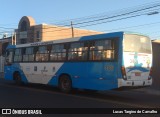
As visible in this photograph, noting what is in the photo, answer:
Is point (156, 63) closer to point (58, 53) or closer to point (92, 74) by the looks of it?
point (58, 53)

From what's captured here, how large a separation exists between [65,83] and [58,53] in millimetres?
1895

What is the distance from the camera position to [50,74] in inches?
837

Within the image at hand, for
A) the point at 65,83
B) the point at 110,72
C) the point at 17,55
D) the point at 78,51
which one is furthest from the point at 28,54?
the point at 110,72

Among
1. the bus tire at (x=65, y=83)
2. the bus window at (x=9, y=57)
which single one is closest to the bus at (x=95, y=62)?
the bus tire at (x=65, y=83)

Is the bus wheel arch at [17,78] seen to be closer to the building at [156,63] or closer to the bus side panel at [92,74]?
the bus side panel at [92,74]

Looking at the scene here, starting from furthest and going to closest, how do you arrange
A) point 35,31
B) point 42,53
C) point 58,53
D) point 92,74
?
point 35,31, point 42,53, point 58,53, point 92,74

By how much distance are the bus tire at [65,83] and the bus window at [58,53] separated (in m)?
1.12

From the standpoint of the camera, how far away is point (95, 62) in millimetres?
17969

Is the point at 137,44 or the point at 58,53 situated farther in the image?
the point at 58,53

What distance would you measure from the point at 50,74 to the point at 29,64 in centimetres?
277

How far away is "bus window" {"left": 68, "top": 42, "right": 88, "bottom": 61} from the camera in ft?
61.6

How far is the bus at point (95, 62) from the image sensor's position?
54.9 ft

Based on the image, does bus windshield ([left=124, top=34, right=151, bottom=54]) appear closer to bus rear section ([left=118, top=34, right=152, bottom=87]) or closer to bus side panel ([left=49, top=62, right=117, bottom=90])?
bus rear section ([left=118, top=34, right=152, bottom=87])

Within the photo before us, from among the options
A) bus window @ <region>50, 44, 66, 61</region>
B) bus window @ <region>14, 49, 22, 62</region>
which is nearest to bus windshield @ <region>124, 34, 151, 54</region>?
bus window @ <region>50, 44, 66, 61</region>
